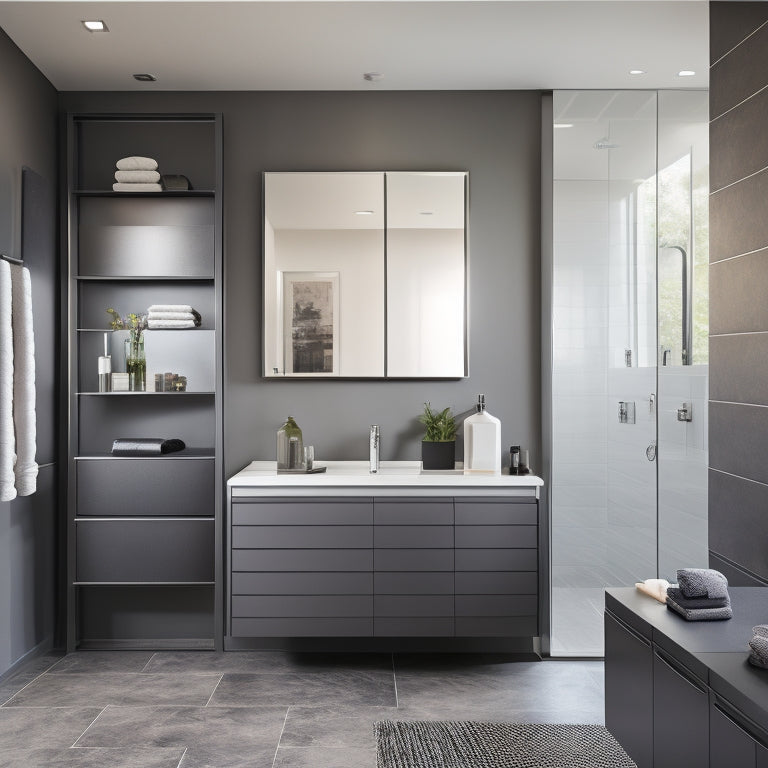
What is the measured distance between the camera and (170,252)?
343cm

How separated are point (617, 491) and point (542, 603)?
2.07 feet

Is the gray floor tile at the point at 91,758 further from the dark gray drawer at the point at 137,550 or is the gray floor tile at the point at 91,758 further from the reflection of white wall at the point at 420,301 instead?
the reflection of white wall at the point at 420,301

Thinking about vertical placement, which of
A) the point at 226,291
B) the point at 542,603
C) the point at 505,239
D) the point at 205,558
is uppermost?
the point at 505,239

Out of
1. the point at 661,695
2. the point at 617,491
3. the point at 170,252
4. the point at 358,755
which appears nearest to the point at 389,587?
the point at 358,755

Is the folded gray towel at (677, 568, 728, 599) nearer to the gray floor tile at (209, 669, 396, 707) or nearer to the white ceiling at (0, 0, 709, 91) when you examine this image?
the gray floor tile at (209, 669, 396, 707)

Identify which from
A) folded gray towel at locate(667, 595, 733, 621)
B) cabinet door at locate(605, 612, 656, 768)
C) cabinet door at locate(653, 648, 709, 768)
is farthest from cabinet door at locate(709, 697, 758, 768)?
folded gray towel at locate(667, 595, 733, 621)

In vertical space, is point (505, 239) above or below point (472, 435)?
above

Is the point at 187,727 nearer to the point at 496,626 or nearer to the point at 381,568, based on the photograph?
the point at 381,568

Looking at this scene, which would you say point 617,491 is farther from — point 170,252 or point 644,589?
point 170,252

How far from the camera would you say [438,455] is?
3.36 meters

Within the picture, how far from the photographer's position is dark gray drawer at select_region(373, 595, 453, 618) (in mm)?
3104

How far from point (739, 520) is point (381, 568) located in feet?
4.68

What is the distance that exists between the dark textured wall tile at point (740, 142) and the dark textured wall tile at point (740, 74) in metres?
0.04

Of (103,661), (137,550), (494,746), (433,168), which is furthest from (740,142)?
(103,661)
